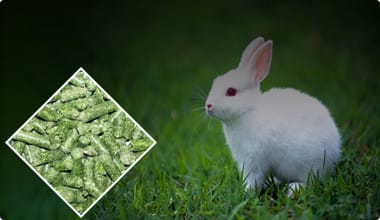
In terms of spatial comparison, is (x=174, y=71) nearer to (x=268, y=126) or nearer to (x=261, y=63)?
(x=261, y=63)

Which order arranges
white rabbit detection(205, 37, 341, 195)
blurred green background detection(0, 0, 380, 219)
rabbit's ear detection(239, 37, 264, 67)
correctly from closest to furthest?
white rabbit detection(205, 37, 341, 195) < rabbit's ear detection(239, 37, 264, 67) < blurred green background detection(0, 0, 380, 219)

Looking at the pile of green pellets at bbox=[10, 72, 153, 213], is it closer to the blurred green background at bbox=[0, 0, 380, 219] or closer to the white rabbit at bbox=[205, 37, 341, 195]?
the blurred green background at bbox=[0, 0, 380, 219]

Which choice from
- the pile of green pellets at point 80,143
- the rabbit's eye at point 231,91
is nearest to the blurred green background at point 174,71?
the pile of green pellets at point 80,143

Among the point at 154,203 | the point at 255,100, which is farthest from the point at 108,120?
the point at 255,100

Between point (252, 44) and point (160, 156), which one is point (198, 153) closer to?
point (160, 156)

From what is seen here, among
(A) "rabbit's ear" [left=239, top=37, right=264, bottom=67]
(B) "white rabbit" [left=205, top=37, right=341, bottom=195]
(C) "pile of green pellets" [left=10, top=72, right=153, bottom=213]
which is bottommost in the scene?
(B) "white rabbit" [left=205, top=37, right=341, bottom=195]

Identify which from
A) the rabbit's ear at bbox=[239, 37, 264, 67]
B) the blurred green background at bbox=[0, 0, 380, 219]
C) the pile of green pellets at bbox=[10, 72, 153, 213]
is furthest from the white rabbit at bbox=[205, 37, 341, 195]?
the pile of green pellets at bbox=[10, 72, 153, 213]
